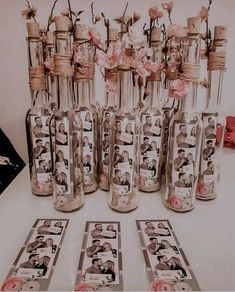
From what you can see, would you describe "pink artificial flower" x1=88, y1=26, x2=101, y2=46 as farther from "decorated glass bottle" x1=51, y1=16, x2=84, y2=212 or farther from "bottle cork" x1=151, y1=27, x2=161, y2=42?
"bottle cork" x1=151, y1=27, x2=161, y2=42

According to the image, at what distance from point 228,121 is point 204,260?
0.84m

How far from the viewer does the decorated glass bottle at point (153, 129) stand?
0.73 m

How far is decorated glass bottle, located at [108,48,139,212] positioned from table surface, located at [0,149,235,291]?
5 cm

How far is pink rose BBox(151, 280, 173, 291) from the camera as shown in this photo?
1.51ft

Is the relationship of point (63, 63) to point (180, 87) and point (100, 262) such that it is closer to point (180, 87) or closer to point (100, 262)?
point (180, 87)

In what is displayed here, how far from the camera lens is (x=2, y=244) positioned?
59 centimetres

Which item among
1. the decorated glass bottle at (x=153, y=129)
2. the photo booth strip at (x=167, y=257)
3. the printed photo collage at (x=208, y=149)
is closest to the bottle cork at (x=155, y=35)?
the decorated glass bottle at (x=153, y=129)

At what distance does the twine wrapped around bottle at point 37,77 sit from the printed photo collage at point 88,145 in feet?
0.41

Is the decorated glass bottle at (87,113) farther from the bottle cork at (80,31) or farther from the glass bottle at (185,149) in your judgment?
the glass bottle at (185,149)

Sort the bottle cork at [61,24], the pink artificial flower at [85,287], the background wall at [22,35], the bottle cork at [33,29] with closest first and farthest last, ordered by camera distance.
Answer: the pink artificial flower at [85,287], the bottle cork at [61,24], the bottle cork at [33,29], the background wall at [22,35]

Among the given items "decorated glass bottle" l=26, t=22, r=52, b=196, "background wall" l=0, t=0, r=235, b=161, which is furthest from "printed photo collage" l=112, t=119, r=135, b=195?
"background wall" l=0, t=0, r=235, b=161

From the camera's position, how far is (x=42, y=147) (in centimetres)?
76

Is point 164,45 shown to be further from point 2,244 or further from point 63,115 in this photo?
point 2,244

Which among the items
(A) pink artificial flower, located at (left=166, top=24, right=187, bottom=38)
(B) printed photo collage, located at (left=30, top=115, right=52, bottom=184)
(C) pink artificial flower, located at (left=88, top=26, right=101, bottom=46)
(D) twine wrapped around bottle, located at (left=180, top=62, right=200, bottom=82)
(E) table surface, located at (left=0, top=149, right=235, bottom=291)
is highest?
(A) pink artificial flower, located at (left=166, top=24, right=187, bottom=38)
